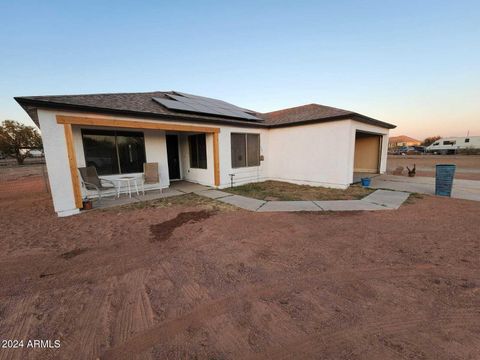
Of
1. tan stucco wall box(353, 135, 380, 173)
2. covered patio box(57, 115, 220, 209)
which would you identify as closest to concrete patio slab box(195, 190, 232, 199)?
covered patio box(57, 115, 220, 209)

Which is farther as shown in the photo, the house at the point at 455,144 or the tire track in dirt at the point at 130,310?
the house at the point at 455,144

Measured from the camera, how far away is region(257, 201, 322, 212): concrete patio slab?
→ 5211 millimetres

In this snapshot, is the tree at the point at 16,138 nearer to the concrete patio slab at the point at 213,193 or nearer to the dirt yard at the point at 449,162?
the concrete patio slab at the point at 213,193

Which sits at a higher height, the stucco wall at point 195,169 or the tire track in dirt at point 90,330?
the stucco wall at point 195,169

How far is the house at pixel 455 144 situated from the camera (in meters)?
34.0

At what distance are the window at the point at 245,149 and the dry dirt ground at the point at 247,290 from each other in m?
5.03

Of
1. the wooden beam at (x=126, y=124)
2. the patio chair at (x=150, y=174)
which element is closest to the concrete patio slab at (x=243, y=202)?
the patio chair at (x=150, y=174)

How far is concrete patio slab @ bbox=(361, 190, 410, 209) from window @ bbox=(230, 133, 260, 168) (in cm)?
508

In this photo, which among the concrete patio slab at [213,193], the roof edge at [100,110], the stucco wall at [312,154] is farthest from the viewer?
the stucco wall at [312,154]

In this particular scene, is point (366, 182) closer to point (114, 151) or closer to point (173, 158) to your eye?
point (173, 158)

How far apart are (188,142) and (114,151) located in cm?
332

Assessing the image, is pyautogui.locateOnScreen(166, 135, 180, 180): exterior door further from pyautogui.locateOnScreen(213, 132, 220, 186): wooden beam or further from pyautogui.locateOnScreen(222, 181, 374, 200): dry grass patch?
pyautogui.locateOnScreen(222, 181, 374, 200): dry grass patch

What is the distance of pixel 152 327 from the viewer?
1.73m

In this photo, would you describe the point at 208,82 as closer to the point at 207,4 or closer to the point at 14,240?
the point at 207,4
